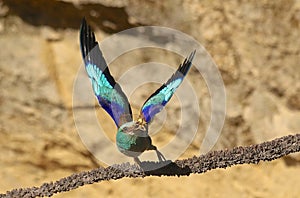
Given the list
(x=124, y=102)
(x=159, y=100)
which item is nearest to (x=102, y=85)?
(x=124, y=102)

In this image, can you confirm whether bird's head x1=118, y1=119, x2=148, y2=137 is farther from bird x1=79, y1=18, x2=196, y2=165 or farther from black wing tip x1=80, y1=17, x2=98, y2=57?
black wing tip x1=80, y1=17, x2=98, y2=57

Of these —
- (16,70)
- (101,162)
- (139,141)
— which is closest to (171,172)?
(139,141)

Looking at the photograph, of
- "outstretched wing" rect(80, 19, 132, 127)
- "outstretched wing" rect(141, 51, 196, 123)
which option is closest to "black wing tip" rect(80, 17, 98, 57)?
"outstretched wing" rect(80, 19, 132, 127)

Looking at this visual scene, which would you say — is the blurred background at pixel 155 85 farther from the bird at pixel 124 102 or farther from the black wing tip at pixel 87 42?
the black wing tip at pixel 87 42

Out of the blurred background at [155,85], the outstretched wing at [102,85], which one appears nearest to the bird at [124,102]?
the outstretched wing at [102,85]

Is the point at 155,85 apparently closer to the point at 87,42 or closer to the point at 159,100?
the point at 87,42

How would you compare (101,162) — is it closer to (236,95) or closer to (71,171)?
(71,171)
